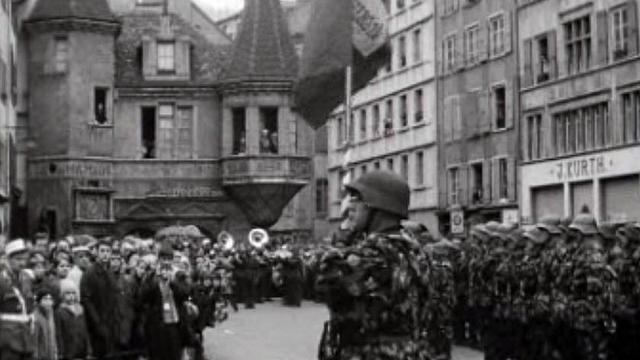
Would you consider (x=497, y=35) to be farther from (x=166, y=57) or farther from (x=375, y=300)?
(x=375, y=300)

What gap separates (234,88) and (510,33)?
47.0 feet

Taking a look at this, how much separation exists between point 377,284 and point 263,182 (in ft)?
182

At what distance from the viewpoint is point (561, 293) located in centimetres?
1781

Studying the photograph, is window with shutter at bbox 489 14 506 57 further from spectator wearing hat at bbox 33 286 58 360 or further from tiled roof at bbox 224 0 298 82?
spectator wearing hat at bbox 33 286 58 360

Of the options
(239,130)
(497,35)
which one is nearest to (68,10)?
(239,130)

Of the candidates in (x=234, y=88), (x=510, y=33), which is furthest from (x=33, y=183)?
(x=510, y=33)

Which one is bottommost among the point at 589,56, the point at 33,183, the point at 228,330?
the point at 228,330

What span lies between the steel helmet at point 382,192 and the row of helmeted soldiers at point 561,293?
15.2 ft

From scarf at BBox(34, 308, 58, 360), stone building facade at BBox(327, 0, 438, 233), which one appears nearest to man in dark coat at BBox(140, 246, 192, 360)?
scarf at BBox(34, 308, 58, 360)

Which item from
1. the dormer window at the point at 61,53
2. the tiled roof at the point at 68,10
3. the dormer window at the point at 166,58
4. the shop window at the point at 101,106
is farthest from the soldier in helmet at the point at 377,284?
the dormer window at the point at 166,58

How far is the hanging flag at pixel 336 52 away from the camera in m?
14.7

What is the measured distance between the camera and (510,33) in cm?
5653

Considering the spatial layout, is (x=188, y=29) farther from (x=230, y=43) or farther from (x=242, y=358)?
(x=242, y=358)

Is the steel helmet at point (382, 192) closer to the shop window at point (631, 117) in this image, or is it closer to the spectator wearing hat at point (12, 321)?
the spectator wearing hat at point (12, 321)
